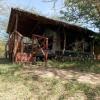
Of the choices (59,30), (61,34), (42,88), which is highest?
(59,30)

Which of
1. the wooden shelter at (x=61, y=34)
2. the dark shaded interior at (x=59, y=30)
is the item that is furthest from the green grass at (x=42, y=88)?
the dark shaded interior at (x=59, y=30)

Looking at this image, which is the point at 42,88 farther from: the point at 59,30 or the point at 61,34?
the point at 61,34

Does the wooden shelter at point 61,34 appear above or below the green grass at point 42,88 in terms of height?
above

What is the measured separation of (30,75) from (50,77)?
836 millimetres

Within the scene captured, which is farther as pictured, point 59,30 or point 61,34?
point 61,34

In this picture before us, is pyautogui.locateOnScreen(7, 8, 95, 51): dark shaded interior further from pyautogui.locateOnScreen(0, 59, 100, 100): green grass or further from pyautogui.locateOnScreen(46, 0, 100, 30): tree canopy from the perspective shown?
pyautogui.locateOnScreen(0, 59, 100, 100): green grass

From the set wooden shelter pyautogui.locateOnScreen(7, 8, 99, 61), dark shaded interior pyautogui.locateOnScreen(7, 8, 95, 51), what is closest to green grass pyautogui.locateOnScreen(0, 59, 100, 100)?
wooden shelter pyautogui.locateOnScreen(7, 8, 99, 61)

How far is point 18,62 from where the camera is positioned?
14.0m

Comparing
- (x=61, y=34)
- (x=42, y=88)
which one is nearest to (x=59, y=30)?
(x=61, y=34)

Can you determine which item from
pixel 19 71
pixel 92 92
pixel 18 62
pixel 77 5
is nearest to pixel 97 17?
pixel 77 5

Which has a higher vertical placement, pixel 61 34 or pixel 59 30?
pixel 59 30

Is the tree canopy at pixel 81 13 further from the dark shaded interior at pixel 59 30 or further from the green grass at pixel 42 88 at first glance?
the green grass at pixel 42 88

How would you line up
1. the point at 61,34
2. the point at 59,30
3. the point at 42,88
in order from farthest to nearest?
the point at 61,34 → the point at 59,30 → the point at 42,88

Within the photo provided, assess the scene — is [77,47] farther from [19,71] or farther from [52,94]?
[52,94]
